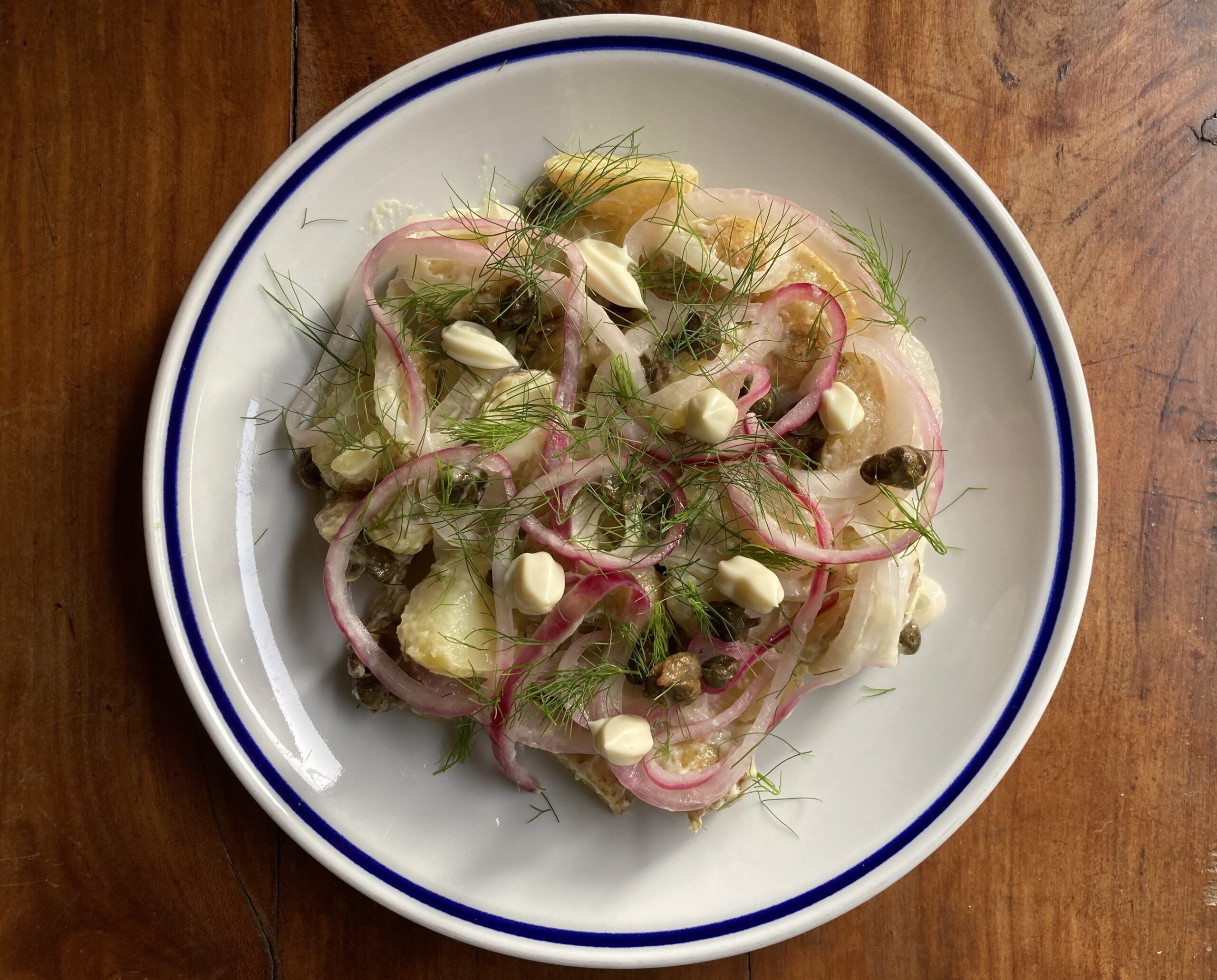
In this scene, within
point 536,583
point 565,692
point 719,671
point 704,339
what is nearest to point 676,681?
point 719,671

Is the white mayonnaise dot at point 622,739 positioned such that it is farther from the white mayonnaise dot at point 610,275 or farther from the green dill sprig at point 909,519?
the white mayonnaise dot at point 610,275

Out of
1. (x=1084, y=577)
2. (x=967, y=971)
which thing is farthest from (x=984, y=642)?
(x=967, y=971)

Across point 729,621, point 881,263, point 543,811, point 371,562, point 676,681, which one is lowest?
point 543,811

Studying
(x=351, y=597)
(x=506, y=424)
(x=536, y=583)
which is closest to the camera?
(x=536, y=583)

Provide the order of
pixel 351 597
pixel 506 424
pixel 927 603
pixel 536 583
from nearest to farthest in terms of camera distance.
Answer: pixel 536 583, pixel 506 424, pixel 351 597, pixel 927 603

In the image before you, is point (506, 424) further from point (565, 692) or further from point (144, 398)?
point (144, 398)

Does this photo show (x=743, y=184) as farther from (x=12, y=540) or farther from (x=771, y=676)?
(x=12, y=540)

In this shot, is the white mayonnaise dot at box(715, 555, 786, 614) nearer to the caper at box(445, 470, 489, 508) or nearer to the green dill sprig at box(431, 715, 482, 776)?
the caper at box(445, 470, 489, 508)

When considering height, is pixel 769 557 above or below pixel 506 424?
below

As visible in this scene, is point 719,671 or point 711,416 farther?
point 719,671
